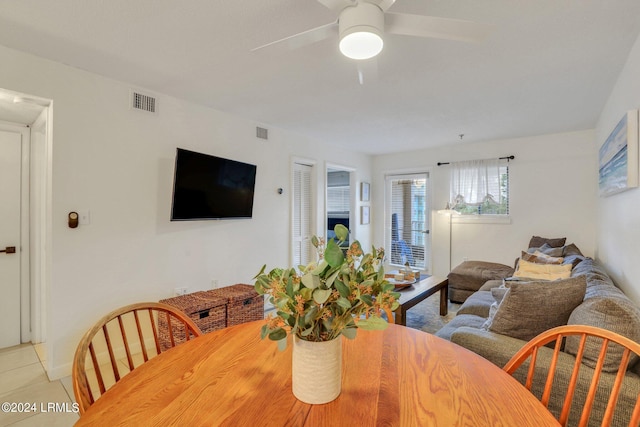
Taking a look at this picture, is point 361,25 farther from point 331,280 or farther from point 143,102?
point 143,102

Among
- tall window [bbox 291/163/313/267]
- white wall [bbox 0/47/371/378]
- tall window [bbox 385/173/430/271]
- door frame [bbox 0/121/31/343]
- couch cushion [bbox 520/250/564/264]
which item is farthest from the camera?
tall window [bbox 385/173/430/271]

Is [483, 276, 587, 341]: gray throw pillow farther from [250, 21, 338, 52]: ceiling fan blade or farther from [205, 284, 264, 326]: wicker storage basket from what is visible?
[205, 284, 264, 326]: wicker storage basket

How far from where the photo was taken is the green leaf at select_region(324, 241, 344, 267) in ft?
2.81

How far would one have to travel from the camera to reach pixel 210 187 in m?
3.16

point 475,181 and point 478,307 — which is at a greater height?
point 475,181

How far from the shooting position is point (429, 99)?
306 centimetres

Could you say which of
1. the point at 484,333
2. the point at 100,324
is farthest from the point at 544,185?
the point at 100,324

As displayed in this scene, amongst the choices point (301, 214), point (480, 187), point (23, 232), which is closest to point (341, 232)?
point (23, 232)

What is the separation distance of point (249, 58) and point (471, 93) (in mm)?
2016

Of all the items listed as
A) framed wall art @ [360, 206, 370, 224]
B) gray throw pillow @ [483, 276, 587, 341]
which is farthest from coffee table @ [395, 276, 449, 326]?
framed wall art @ [360, 206, 370, 224]

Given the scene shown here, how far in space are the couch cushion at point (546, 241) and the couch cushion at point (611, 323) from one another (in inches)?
120

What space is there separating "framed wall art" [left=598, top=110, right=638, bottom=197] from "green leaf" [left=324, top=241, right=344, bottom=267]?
7.41 feet

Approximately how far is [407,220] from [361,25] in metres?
4.84

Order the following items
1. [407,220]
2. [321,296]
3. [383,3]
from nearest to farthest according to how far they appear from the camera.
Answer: [321,296], [383,3], [407,220]
